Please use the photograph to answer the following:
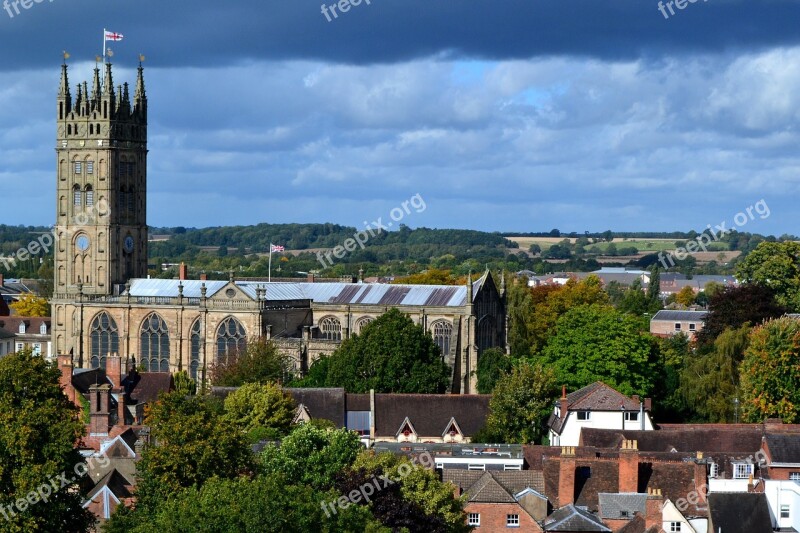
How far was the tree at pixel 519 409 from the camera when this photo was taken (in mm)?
82125

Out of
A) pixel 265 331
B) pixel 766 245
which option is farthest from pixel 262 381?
→ pixel 766 245

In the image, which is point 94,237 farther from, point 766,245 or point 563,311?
point 766,245

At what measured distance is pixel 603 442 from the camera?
239 feet

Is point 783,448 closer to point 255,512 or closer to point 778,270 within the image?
point 255,512

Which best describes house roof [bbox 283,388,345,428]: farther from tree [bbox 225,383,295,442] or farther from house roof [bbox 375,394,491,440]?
tree [bbox 225,383,295,442]

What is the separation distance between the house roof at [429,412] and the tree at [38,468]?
2423 centimetres

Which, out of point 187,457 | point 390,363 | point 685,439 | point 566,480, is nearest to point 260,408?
point 390,363

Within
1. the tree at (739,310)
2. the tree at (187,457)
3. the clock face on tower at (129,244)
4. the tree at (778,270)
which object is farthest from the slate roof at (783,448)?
the clock face on tower at (129,244)

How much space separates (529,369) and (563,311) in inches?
1795

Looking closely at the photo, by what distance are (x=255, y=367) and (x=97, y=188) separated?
25189 millimetres

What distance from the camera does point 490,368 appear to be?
3836 inches

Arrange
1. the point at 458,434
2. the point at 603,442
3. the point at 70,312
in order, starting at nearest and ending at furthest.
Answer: the point at 603,442
the point at 458,434
the point at 70,312

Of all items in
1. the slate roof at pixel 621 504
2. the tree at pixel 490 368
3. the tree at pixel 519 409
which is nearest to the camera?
the slate roof at pixel 621 504

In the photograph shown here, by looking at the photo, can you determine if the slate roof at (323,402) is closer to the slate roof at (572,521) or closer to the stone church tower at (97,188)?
the slate roof at (572,521)
